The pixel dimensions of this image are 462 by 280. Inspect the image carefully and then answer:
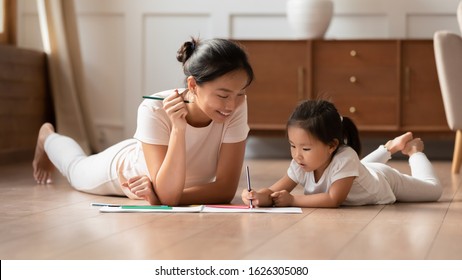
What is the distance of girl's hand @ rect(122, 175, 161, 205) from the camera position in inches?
98.4

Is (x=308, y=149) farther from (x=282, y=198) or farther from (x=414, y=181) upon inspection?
(x=414, y=181)

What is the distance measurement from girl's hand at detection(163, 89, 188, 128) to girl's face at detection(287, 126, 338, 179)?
331 mm

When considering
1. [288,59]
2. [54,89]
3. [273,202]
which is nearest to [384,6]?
[288,59]

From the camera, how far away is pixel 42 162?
3.39 metres

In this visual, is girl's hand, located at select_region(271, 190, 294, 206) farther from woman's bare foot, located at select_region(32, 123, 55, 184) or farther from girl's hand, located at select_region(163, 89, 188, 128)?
woman's bare foot, located at select_region(32, 123, 55, 184)

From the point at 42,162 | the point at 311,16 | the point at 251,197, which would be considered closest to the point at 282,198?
the point at 251,197

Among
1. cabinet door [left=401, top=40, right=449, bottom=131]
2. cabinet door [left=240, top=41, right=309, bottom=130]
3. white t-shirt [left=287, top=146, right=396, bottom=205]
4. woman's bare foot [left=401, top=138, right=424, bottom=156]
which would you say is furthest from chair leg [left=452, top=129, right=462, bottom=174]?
white t-shirt [left=287, top=146, right=396, bottom=205]

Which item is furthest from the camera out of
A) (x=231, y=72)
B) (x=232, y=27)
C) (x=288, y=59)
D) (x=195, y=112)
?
(x=232, y=27)

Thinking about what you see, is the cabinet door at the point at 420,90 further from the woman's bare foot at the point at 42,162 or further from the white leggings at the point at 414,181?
the woman's bare foot at the point at 42,162

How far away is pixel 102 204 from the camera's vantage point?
257 centimetres

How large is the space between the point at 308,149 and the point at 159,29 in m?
3.08

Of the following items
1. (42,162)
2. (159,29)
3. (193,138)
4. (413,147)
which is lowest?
(42,162)

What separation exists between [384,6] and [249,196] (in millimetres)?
2999
